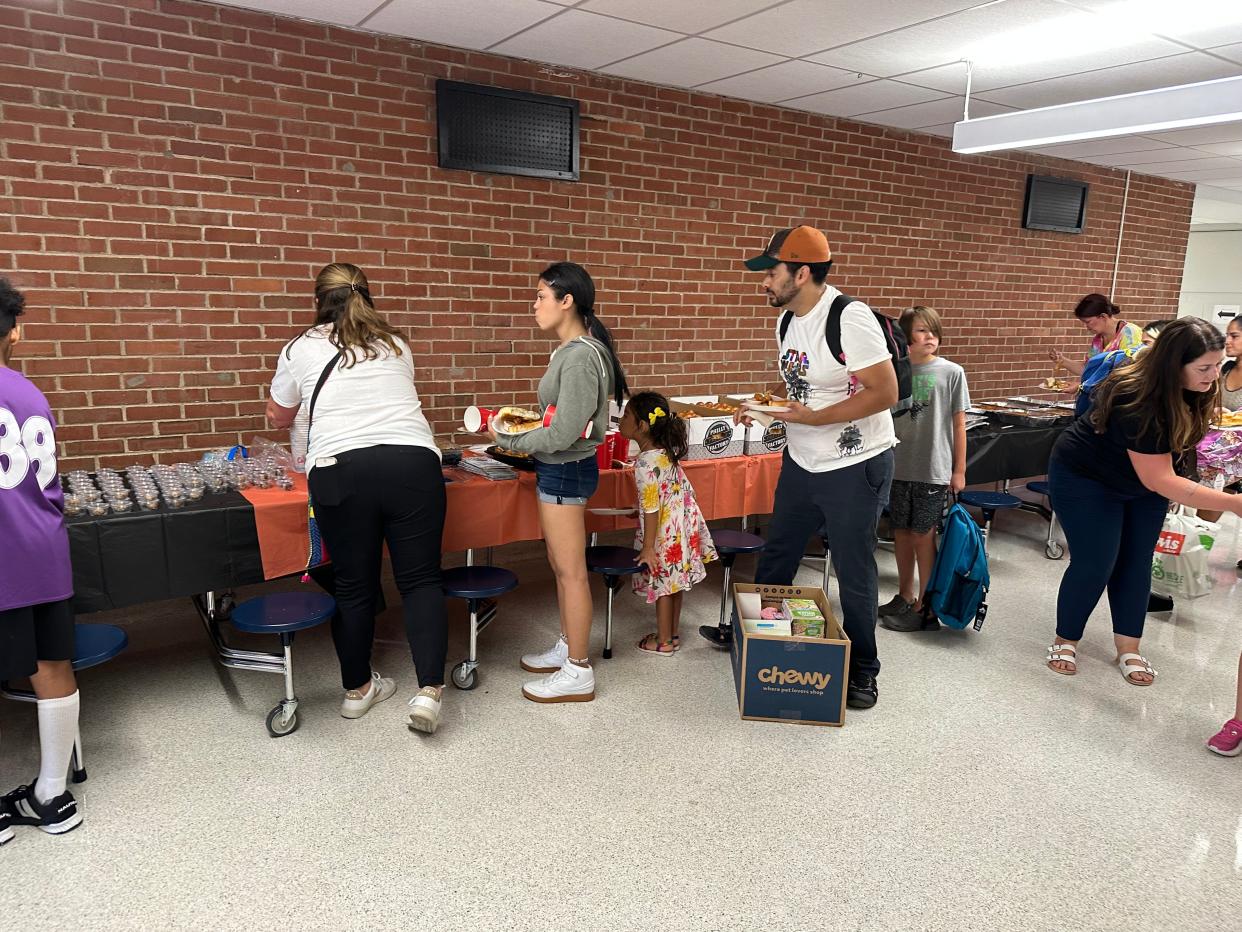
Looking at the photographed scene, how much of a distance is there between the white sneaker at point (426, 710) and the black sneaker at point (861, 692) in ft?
4.80

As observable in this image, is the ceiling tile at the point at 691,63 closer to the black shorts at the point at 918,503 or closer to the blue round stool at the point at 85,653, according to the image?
the black shorts at the point at 918,503

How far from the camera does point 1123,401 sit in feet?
9.65

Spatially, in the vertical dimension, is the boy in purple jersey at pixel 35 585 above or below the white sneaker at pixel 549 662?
above

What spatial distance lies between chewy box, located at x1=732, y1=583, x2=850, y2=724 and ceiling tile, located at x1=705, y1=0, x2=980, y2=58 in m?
2.33

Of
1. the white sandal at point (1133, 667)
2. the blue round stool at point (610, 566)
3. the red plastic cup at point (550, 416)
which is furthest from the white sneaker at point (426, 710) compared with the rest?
the white sandal at point (1133, 667)

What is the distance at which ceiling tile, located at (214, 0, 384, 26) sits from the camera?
3.26 metres

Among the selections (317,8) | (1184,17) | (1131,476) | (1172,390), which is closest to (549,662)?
(1131,476)

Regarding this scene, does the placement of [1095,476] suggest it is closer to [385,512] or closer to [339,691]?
[385,512]

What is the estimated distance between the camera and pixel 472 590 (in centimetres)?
305

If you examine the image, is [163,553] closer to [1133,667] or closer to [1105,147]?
[1133,667]

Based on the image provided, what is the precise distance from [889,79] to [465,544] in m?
3.16

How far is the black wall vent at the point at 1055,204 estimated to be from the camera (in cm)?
632

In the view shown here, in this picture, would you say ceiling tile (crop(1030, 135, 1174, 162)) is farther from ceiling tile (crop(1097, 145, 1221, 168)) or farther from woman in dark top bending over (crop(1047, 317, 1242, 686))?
woman in dark top bending over (crop(1047, 317, 1242, 686))

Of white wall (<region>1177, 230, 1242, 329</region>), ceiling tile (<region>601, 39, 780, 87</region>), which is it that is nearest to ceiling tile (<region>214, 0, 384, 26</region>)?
ceiling tile (<region>601, 39, 780, 87</region>)
